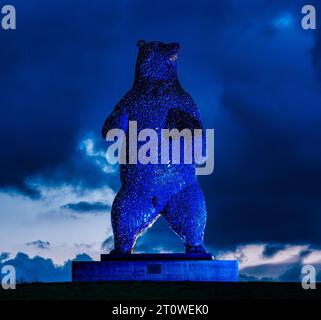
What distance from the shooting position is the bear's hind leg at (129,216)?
1622 centimetres

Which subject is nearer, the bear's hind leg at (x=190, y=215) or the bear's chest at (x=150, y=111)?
the bear's hind leg at (x=190, y=215)

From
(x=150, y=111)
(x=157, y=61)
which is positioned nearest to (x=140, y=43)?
(x=157, y=61)

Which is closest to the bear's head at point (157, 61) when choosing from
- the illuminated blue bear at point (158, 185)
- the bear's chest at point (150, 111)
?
the illuminated blue bear at point (158, 185)

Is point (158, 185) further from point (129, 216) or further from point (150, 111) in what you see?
point (150, 111)

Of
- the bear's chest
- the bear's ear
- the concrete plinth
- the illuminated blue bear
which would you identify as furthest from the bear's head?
the concrete plinth

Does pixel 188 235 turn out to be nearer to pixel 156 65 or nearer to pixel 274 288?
pixel 274 288

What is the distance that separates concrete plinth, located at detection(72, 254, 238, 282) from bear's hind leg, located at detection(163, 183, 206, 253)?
391mm

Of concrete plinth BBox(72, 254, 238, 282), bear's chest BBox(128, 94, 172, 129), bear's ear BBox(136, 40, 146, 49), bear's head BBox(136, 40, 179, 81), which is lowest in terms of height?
concrete plinth BBox(72, 254, 238, 282)

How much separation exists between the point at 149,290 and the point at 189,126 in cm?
411

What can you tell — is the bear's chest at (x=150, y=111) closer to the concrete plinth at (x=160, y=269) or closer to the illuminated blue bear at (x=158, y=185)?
the illuminated blue bear at (x=158, y=185)

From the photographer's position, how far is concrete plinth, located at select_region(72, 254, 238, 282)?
618 inches

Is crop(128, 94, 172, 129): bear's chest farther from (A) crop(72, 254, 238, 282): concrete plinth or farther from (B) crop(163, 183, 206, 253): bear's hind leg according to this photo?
(A) crop(72, 254, 238, 282): concrete plinth
